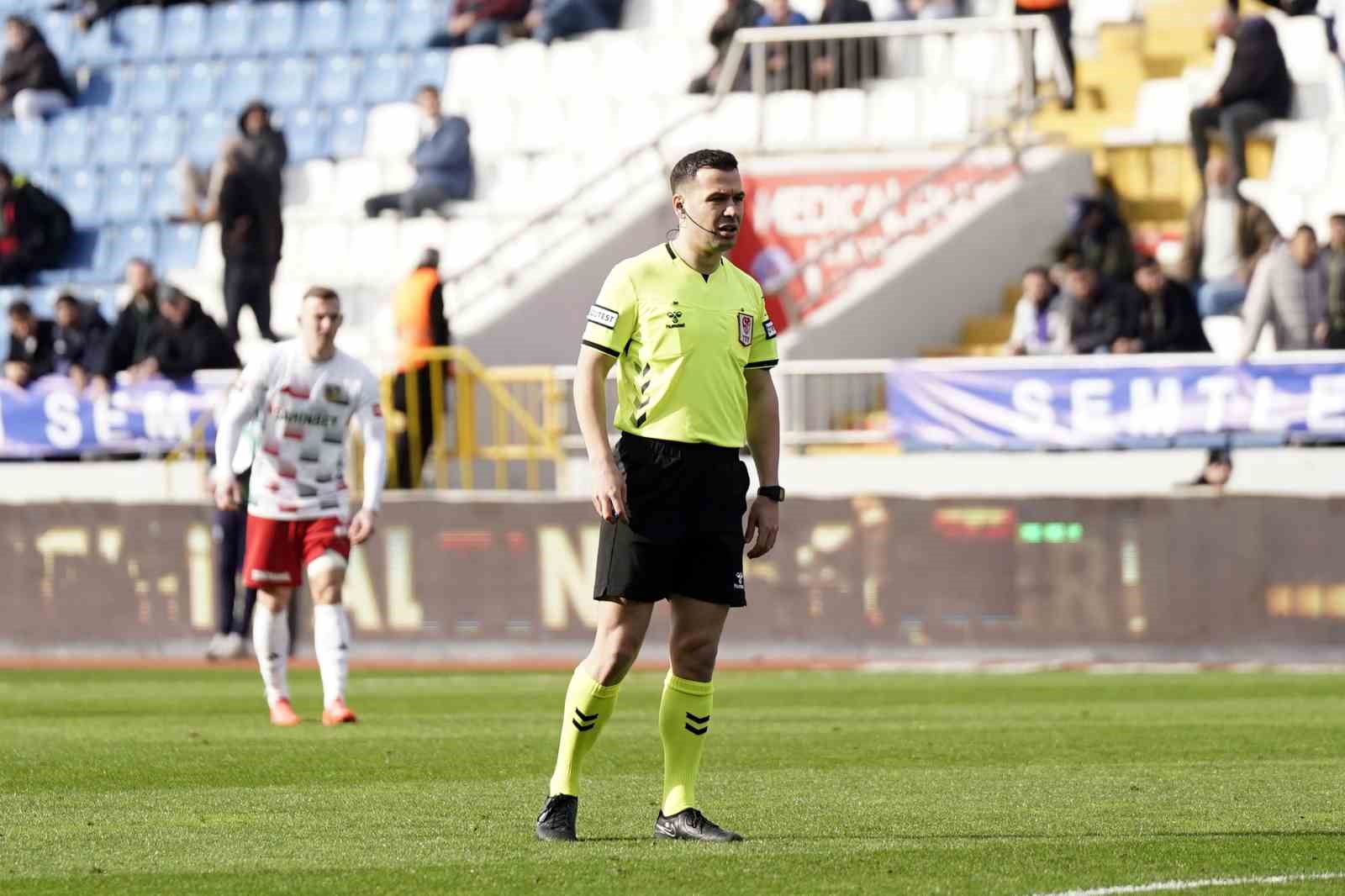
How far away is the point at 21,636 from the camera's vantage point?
846 inches

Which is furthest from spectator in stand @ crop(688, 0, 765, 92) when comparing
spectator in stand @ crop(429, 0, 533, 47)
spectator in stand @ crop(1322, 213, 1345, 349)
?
spectator in stand @ crop(1322, 213, 1345, 349)

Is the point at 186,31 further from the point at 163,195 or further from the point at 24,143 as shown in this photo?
the point at 163,195

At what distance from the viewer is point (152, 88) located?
32625mm

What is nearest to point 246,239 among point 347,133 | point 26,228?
point 26,228

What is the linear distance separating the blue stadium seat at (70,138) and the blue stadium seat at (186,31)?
1.42m

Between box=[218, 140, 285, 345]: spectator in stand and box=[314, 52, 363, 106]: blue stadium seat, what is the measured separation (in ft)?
16.9

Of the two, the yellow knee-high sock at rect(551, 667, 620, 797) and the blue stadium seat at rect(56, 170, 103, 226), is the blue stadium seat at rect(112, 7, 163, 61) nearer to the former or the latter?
the blue stadium seat at rect(56, 170, 103, 226)

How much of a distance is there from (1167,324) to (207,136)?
533 inches

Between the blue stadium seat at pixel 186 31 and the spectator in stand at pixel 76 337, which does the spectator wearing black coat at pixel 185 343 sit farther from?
the blue stadium seat at pixel 186 31

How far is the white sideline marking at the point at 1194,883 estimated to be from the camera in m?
7.12

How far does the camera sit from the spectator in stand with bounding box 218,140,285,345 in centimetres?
2605

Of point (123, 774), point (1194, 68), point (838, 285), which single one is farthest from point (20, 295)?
point (123, 774)

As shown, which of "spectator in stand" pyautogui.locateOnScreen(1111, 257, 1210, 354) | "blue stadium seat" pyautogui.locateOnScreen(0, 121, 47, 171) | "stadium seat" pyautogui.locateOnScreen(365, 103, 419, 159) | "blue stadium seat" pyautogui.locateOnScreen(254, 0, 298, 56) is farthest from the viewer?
"blue stadium seat" pyautogui.locateOnScreen(254, 0, 298, 56)

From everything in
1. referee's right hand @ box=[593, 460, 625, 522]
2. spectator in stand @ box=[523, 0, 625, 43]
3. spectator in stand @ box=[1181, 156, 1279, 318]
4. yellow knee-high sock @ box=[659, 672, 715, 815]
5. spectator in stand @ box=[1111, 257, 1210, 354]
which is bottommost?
yellow knee-high sock @ box=[659, 672, 715, 815]
